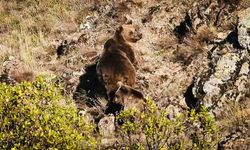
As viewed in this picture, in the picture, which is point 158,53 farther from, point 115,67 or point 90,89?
point 90,89

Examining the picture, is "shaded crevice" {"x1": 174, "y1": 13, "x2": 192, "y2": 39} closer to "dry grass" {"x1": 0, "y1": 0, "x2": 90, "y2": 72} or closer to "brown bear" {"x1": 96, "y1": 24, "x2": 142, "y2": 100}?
"brown bear" {"x1": 96, "y1": 24, "x2": 142, "y2": 100}

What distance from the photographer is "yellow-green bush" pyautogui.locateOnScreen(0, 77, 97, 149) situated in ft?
25.7

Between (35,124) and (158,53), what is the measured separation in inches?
352

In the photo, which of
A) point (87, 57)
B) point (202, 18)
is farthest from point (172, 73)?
point (87, 57)

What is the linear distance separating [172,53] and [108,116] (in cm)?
369

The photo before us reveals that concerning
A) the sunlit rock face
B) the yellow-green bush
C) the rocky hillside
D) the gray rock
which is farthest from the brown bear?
the yellow-green bush

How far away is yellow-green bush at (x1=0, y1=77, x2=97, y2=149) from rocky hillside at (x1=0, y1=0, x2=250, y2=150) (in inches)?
128

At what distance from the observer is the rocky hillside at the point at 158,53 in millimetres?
12852

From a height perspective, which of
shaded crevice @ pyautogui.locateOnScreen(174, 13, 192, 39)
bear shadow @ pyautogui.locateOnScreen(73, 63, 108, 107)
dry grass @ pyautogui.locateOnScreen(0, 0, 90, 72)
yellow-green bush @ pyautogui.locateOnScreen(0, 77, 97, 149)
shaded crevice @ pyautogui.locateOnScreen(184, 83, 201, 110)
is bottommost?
yellow-green bush @ pyautogui.locateOnScreen(0, 77, 97, 149)

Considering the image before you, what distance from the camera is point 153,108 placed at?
26.8 feet

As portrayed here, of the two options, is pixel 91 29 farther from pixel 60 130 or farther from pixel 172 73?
pixel 60 130

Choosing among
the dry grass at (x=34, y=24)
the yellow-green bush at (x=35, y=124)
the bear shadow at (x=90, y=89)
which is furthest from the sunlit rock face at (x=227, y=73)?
the dry grass at (x=34, y=24)

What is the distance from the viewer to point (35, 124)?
805 centimetres

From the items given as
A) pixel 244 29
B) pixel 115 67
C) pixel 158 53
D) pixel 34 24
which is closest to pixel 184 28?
pixel 158 53
